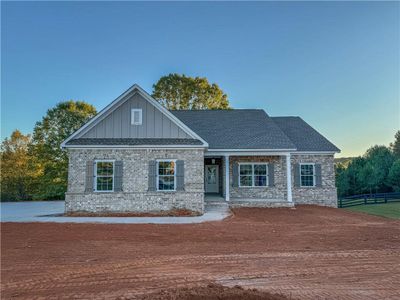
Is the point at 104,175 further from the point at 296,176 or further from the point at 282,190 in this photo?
the point at 296,176

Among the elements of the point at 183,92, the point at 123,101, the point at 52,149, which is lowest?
the point at 52,149

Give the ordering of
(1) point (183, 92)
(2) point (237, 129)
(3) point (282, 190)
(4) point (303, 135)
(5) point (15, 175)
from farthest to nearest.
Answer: (1) point (183, 92) < (5) point (15, 175) < (4) point (303, 135) < (2) point (237, 129) < (3) point (282, 190)

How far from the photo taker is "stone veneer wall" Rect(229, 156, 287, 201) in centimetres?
1555

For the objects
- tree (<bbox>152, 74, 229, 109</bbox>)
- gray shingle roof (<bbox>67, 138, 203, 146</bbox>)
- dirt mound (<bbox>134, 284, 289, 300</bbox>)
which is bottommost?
dirt mound (<bbox>134, 284, 289, 300</bbox>)

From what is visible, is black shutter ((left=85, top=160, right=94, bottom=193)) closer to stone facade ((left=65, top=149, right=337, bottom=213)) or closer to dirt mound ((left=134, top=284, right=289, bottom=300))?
stone facade ((left=65, top=149, right=337, bottom=213))

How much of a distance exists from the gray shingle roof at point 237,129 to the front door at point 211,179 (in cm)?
265

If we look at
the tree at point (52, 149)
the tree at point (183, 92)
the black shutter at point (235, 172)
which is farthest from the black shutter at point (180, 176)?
the tree at point (52, 149)

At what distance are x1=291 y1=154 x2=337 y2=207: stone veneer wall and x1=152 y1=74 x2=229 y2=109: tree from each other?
1500 centimetres

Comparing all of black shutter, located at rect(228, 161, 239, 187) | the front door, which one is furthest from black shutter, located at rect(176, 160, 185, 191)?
the front door

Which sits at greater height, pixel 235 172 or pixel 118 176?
pixel 235 172

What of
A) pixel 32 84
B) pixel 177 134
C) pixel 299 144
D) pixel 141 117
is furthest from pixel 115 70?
pixel 299 144

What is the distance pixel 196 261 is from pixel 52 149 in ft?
80.4

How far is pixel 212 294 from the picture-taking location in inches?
138

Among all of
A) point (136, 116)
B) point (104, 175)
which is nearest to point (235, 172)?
point (136, 116)
